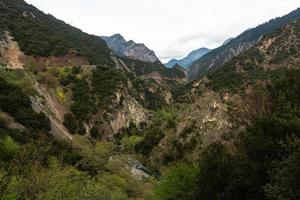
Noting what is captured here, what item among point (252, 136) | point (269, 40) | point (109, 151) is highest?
point (269, 40)

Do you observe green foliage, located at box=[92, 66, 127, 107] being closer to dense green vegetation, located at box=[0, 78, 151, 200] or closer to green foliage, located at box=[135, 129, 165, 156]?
dense green vegetation, located at box=[0, 78, 151, 200]

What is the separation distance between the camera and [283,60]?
447 ft

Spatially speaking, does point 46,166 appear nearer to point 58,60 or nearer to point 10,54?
point 10,54

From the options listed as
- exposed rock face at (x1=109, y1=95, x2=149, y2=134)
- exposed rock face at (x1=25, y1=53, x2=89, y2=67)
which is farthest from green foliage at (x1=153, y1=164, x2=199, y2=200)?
exposed rock face at (x1=25, y1=53, x2=89, y2=67)

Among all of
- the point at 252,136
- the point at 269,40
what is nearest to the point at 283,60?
the point at 269,40

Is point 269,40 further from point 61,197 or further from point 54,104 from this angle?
point 61,197

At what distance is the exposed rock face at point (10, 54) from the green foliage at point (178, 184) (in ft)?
182

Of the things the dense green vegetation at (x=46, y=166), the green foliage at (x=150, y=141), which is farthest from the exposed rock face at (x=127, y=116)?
the green foliage at (x=150, y=141)

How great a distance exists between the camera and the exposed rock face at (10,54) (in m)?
92.5

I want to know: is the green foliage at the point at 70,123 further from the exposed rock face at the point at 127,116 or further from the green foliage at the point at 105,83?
the exposed rock face at the point at 127,116

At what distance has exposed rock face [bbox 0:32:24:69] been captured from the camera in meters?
92.5

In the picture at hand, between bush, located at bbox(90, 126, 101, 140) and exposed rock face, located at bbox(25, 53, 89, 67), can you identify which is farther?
exposed rock face, located at bbox(25, 53, 89, 67)

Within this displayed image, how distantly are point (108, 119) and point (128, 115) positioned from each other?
27.8ft

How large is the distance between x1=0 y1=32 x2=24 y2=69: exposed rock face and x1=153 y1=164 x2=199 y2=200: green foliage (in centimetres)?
5551
